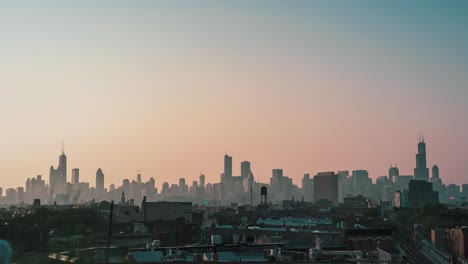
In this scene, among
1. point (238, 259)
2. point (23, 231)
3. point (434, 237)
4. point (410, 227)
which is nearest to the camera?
point (238, 259)

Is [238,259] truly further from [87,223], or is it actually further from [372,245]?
[87,223]

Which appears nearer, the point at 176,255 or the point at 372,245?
the point at 176,255

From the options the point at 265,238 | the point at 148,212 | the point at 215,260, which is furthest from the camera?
the point at 148,212

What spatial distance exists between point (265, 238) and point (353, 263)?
2514 centimetres

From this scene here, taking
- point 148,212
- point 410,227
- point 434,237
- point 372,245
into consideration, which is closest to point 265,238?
point 372,245

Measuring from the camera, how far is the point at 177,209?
88625 millimetres

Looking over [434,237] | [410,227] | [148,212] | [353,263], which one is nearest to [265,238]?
[148,212]

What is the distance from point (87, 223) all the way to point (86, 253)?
4358 centimetres

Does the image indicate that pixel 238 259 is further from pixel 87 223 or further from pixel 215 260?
pixel 87 223

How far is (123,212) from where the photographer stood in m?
88.6

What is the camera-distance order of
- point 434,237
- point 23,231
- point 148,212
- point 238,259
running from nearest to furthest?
point 238,259 < point 23,231 < point 148,212 < point 434,237

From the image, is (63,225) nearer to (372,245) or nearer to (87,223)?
(87,223)

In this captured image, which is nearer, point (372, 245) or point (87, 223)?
point (372, 245)

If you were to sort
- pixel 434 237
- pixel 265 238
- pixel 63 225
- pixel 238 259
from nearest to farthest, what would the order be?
1. pixel 238 259
2. pixel 265 238
3. pixel 63 225
4. pixel 434 237
